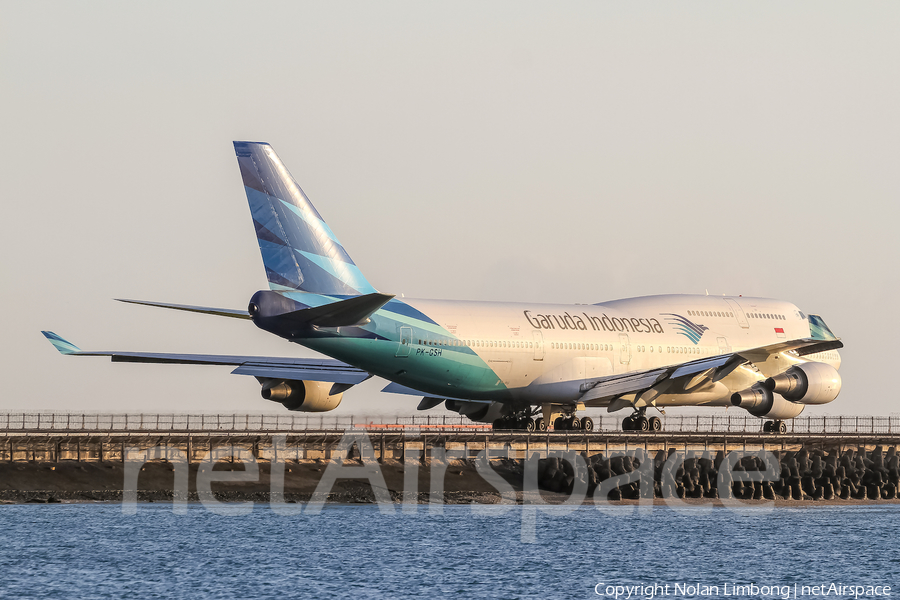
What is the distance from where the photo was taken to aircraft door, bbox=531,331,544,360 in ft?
166

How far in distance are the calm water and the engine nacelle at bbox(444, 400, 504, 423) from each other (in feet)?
21.9

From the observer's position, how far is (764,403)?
57125 millimetres

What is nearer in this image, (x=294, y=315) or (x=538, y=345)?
(x=294, y=315)

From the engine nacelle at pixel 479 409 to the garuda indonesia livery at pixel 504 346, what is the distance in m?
0.06

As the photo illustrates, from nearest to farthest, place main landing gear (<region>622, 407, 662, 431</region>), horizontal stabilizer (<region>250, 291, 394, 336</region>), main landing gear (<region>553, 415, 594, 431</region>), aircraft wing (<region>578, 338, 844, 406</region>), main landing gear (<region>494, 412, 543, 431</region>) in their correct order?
horizontal stabilizer (<region>250, 291, 394, 336</region>) < aircraft wing (<region>578, 338, 844, 406</region>) < main landing gear (<region>553, 415, 594, 431</region>) < main landing gear (<region>494, 412, 543, 431</region>) < main landing gear (<region>622, 407, 662, 431</region>)

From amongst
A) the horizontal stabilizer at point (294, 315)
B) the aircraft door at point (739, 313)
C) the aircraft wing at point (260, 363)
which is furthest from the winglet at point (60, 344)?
the aircraft door at point (739, 313)

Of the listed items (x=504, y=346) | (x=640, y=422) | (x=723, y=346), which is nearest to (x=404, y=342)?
(x=504, y=346)

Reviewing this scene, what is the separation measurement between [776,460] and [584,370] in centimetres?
1056

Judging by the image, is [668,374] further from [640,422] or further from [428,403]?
[428,403]

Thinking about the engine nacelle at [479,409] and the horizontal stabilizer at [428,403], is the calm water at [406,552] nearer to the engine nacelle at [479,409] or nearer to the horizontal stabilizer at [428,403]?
the engine nacelle at [479,409]

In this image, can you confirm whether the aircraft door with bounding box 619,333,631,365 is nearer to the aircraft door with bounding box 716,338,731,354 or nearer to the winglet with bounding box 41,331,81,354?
the aircraft door with bounding box 716,338,731,354

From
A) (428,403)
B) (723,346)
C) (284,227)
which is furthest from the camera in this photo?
(723,346)

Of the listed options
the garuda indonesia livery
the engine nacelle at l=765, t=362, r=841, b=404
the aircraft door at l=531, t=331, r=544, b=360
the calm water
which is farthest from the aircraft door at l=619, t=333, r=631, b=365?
the calm water

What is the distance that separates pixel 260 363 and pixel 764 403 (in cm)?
2326
